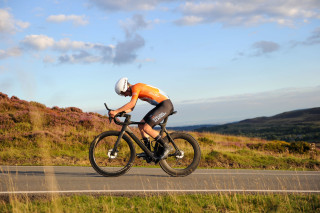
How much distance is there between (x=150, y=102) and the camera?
7.93 m

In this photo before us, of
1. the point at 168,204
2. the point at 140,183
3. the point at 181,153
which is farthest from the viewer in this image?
the point at 181,153

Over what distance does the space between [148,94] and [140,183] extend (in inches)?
85.8

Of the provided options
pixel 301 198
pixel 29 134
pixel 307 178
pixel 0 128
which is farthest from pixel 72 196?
pixel 0 128

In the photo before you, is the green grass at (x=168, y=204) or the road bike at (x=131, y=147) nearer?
the green grass at (x=168, y=204)

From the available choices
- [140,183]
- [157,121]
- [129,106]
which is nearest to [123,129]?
[129,106]

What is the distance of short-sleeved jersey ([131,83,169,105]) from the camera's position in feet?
24.8

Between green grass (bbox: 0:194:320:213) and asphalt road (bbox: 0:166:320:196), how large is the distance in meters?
0.50

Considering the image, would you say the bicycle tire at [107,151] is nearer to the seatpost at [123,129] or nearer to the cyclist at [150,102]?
the seatpost at [123,129]

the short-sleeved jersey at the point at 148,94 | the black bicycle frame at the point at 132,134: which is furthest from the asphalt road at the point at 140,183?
the short-sleeved jersey at the point at 148,94

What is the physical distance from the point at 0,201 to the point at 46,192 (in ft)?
2.81

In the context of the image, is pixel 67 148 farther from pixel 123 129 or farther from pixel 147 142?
pixel 147 142

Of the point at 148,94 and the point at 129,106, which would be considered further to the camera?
the point at 148,94

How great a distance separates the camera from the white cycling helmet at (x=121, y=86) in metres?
7.51

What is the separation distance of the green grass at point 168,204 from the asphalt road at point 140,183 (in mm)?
497
